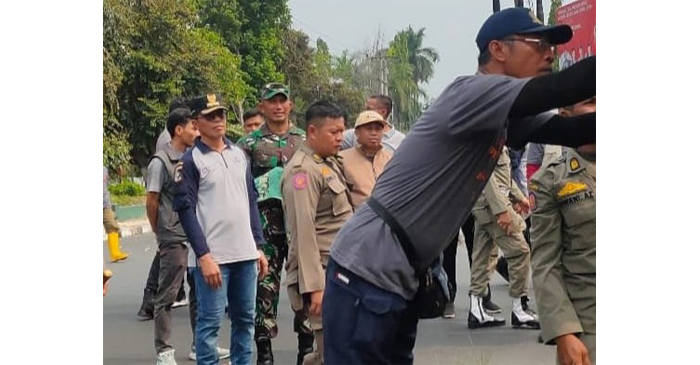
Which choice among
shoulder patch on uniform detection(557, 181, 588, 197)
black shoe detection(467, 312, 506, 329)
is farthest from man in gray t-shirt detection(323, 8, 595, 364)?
black shoe detection(467, 312, 506, 329)

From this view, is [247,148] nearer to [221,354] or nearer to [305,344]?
[305,344]

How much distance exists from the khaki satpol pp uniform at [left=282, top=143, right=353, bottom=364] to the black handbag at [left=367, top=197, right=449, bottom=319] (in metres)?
1.63

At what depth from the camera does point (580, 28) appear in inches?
200

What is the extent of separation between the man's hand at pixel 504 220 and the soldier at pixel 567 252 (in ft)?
10.2

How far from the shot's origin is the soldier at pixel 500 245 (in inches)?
243

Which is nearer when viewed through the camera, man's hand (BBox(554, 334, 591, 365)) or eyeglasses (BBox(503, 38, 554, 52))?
eyeglasses (BBox(503, 38, 554, 52))

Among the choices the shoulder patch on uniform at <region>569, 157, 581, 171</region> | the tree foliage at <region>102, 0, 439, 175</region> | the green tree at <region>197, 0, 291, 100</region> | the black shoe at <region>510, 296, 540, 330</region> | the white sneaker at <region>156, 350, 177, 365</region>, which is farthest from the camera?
the green tree at <region>197, 0, 291, 100</region>

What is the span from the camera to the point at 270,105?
5547 mm

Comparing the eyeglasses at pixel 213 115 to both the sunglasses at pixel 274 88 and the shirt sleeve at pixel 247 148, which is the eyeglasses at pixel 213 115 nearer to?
the sunglasses at pixel 274 88

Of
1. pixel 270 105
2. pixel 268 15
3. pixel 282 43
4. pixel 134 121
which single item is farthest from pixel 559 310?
pixel 282 43

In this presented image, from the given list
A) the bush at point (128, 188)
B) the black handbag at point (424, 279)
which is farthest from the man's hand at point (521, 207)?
the bush at point (128, 188)

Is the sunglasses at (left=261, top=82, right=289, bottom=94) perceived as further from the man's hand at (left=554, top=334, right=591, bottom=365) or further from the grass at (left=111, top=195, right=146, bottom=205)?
the grass at (left=111, top=195, right=146, bottom=205)

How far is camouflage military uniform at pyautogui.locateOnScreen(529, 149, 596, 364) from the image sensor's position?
291cm
